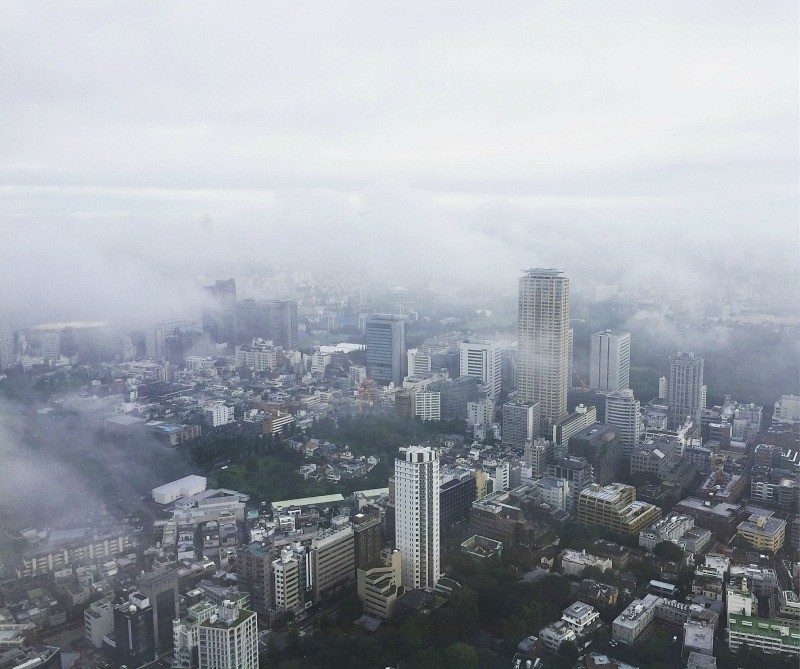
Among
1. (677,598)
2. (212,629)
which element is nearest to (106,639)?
(212,629)

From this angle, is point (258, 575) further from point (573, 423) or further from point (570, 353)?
point (570, 353)

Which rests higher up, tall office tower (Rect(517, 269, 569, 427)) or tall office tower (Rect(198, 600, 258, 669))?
tall office tower (Rect(517, 269, 569, 427))

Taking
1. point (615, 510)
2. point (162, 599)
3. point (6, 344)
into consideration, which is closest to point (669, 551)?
point (615, 510)

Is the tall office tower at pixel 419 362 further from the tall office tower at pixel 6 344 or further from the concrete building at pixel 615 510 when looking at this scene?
the tall office tower at pixel 6 344

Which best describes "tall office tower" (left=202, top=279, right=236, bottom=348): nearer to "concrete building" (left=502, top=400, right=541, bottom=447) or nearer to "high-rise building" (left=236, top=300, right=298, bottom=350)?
"high-rise building" (left=236, top=300, right=298, bottom=350)

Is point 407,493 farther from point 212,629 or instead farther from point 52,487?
point 52,487

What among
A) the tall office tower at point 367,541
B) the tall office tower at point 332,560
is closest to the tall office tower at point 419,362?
the tall office tower at point 367,541

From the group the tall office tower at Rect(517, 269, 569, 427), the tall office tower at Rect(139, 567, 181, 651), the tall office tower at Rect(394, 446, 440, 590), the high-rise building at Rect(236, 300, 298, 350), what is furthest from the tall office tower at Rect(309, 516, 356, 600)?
the high-rise building at Rect(236, 300, 298, 350)
